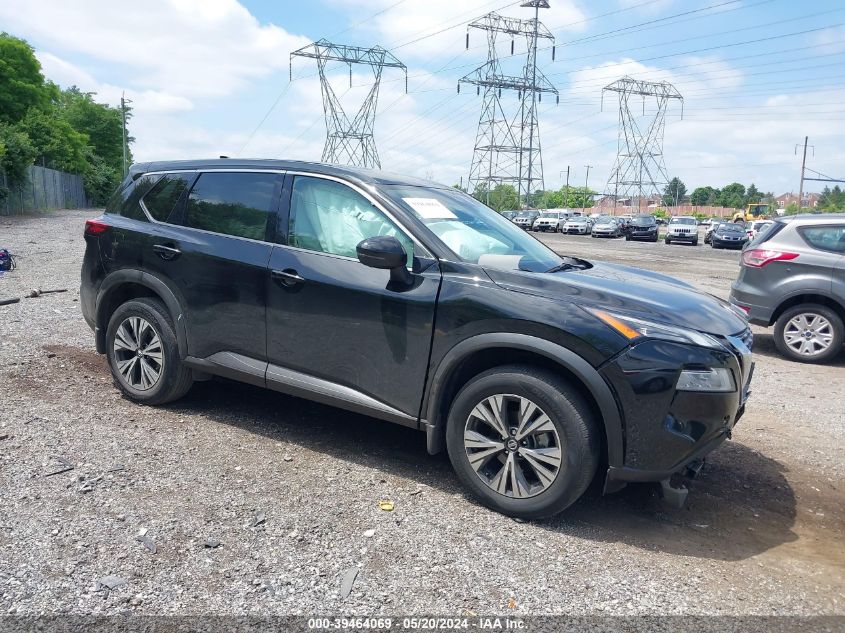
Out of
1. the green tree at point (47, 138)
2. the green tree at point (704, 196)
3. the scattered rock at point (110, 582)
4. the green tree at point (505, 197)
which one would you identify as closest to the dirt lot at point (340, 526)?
the scattered rock at point (110, 582)

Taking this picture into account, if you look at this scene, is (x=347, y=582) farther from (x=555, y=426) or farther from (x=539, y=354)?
(x=539, y=354)

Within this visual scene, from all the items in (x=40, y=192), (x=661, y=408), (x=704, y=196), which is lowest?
(x=661, y=408)

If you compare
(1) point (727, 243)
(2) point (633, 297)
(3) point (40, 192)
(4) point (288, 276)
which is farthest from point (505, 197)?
(2) point (633, 297)

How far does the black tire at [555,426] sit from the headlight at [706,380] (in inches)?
18.8

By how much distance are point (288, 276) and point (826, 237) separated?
6499 mm

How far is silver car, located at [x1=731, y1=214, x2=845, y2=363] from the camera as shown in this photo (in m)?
7.80

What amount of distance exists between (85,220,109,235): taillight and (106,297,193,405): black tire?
621 millimetres

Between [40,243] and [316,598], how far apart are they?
62.6 ft

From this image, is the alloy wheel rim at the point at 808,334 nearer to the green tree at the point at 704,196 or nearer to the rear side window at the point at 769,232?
the rear side window at the point at 769,232

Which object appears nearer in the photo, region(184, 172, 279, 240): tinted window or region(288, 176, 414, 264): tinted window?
region(288, 176, 414, 264): tinted window

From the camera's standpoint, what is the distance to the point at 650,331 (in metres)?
3.41

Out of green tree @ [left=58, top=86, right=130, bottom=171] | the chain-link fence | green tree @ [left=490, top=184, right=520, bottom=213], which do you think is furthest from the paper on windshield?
green tree @ [left=58, top=86, right=130, bottom=171]

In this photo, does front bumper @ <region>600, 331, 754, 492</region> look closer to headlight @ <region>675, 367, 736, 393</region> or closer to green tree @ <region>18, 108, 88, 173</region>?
headlight @ <region>675, 367, 736, 393</region>

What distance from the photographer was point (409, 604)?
9.48 ft
